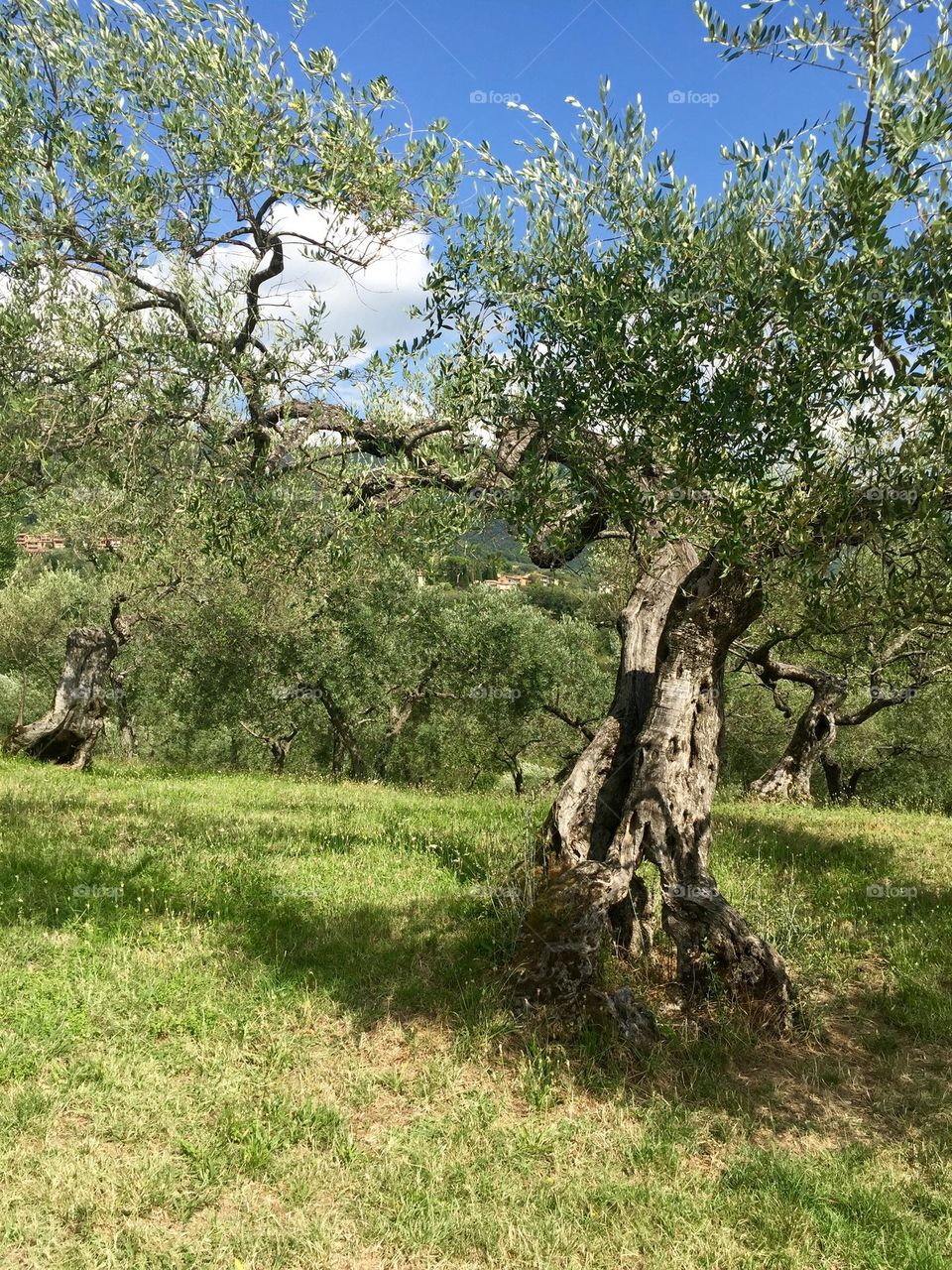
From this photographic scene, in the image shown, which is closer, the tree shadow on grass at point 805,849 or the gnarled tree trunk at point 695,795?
the gnarled tree trunk at point 695,795

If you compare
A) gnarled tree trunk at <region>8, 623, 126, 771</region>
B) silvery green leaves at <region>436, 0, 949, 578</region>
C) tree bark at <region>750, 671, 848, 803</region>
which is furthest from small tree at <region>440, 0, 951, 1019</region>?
gnarled tree trunk at <region>8, 623, 126, 771</region>

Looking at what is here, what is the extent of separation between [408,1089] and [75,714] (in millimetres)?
18653

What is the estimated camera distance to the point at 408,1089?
689cm

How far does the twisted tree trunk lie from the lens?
8.11 meters

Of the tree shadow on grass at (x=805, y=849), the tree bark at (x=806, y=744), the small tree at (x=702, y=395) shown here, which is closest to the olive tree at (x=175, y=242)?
the small tree at (x=702, y=395)

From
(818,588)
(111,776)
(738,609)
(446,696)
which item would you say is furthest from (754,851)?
(446,696)

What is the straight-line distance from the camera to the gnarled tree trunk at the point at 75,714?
21.8 metres

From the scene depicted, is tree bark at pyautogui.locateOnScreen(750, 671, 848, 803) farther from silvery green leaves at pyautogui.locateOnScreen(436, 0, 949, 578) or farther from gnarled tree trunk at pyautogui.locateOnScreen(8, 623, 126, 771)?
gnarled tree trunk at pyautogui.locateOnScreen(8, 623, 126, 771)

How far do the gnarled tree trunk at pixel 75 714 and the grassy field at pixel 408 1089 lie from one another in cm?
1111

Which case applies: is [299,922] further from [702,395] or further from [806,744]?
[806,744]

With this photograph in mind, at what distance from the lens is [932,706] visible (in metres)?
36.3

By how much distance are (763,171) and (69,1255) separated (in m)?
9.75

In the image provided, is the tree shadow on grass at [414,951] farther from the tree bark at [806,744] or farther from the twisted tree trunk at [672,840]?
the tree bark at [806,744]

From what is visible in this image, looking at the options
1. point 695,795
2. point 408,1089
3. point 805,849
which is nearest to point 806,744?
point 805,849
